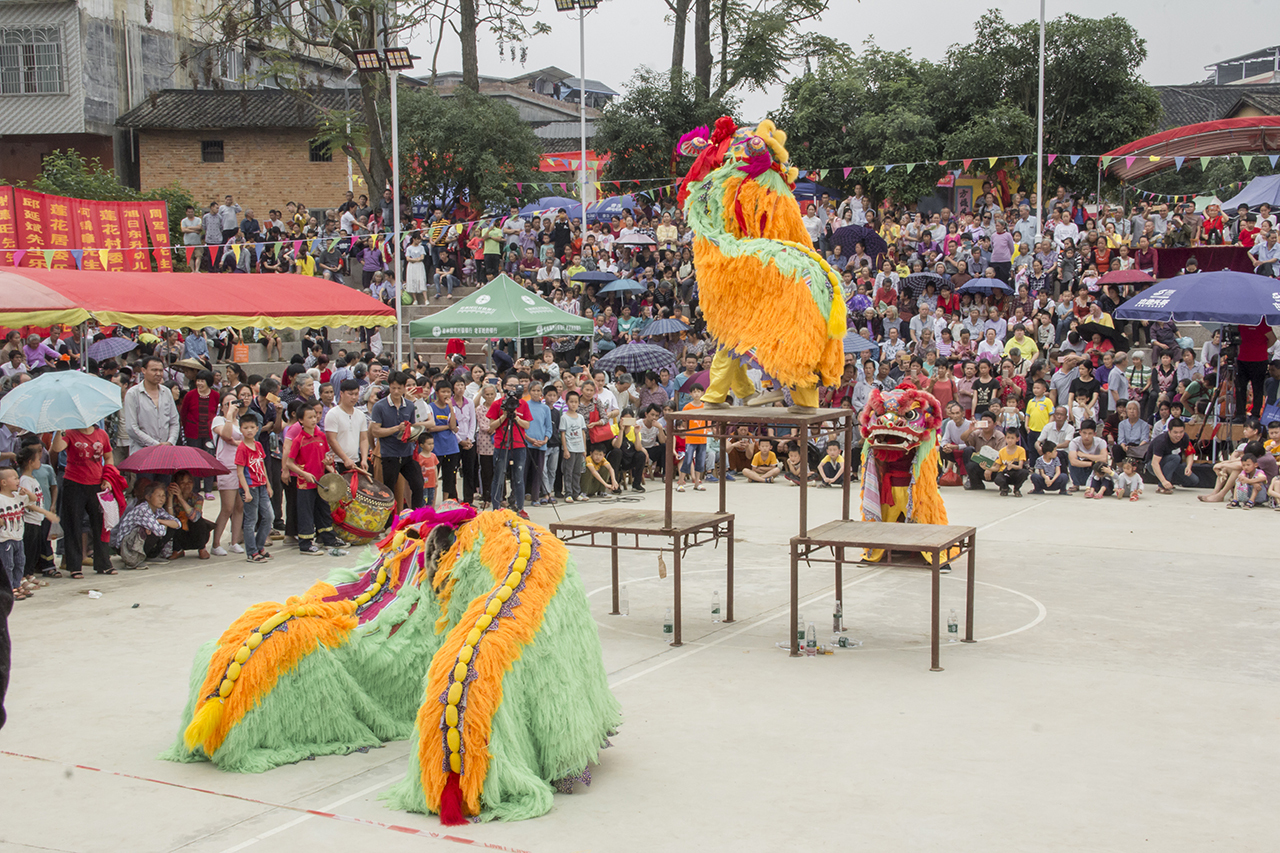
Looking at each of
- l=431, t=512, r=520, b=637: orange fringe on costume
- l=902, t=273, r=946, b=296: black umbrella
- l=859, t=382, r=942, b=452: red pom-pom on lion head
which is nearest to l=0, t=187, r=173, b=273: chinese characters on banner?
l=902, t=273, r=946, b=296: black umbrella

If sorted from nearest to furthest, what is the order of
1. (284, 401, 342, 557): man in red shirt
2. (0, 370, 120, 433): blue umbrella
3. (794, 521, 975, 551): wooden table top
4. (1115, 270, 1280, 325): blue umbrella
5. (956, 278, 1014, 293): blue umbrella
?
(794, 521, 975, 551): wooden table top → (0, 370, 120, 433): blue umbrella → (284, 401, 342, 557): man in red shirt → (1115, 270, 1280, 325): blue umbrella → (956, 278, 1014, 293): blue umbrella

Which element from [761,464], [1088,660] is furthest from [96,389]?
[761,464]

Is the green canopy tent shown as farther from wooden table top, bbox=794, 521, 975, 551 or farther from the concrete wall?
the concrete wall

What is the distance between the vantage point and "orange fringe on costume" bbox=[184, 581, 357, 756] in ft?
16.8

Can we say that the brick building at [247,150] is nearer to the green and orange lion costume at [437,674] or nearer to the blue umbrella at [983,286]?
the blue umbrella at [983,286]

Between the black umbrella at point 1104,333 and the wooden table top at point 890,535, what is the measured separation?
9.71 m

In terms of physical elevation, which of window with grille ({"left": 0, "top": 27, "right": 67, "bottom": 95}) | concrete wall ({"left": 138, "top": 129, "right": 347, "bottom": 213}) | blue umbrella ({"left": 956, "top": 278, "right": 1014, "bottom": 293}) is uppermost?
window with grille ({"left": 0, "top": 27, "right": 67, "bottom": 95})

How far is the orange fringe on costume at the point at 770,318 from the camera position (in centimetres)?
727

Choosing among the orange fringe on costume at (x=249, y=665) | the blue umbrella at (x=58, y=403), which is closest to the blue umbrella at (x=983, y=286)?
the blue umbrella at (x=58, y=403)

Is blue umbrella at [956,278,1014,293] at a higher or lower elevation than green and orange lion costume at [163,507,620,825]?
higher

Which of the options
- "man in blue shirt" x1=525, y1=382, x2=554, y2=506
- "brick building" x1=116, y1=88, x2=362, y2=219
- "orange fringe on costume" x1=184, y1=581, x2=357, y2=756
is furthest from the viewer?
"brick building" x1=116, y1=88, x2=362, y2=219

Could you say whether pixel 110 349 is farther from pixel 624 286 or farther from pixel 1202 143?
pixel 1202 143

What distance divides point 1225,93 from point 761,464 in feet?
86.0

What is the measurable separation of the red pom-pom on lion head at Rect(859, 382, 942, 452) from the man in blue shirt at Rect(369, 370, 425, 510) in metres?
4.27
